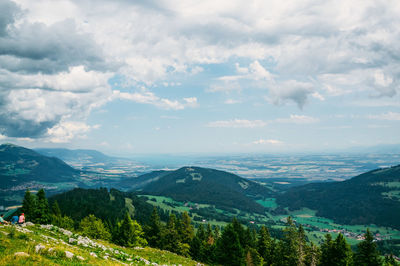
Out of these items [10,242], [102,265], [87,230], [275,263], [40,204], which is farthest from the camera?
[87,230]

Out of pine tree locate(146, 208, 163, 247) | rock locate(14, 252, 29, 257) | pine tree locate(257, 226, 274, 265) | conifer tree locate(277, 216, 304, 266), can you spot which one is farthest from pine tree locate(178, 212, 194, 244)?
rock locate(14, 252, 29, 257)

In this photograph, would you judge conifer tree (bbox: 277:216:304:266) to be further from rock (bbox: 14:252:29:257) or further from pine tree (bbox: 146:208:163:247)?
rock (bbox: 14:252:29:257)

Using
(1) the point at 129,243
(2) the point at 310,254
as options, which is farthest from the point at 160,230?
(2) the point at 310,254

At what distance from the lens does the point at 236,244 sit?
56219mm

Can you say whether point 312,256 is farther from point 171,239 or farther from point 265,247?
point 171,239

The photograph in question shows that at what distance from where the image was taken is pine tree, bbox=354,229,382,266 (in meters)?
54.8

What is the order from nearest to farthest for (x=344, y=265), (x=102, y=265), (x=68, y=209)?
(x=102, y=265) → (x=344, y=265) → (x=68, y=209)

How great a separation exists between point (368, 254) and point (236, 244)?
1180 inches

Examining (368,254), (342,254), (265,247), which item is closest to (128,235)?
(265,247)

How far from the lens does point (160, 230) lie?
269 ft

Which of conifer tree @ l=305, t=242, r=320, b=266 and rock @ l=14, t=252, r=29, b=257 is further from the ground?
rock @ l=14, t=252, r=29, b=257

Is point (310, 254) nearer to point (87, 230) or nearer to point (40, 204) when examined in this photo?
point (87, 230)

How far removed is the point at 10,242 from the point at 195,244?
2663 inches

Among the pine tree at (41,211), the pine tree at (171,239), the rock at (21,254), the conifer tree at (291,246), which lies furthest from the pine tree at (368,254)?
the pine tree at (41,211)
